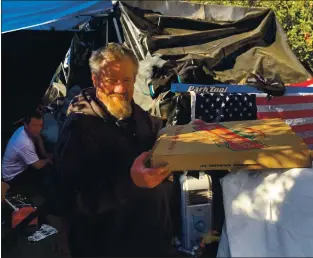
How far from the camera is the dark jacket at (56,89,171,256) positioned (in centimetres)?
→ 272

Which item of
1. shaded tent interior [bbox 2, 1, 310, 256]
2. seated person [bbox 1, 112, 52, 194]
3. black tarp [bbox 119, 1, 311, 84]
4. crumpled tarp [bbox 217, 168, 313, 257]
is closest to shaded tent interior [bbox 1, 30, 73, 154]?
shaded tent interior [bbox 2, 1, 310, 256]

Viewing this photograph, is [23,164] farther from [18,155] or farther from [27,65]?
[27,65]

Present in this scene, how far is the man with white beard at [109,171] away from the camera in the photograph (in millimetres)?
2723

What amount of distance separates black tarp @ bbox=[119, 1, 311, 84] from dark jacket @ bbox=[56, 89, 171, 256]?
128 inches

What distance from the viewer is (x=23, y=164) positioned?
211 inches

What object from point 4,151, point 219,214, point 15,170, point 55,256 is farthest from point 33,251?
point 219,214

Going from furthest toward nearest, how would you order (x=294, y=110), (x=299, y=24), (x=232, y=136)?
(x=299, y=24)
(x=294, y=110)
(x=232, y=136)

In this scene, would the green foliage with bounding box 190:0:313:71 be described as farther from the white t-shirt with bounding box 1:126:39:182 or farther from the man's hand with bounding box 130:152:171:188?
the man's hand with bounding box 130:152:171:188

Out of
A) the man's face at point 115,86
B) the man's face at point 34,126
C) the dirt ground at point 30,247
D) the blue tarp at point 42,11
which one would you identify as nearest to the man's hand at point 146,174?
the man's face at point 115,86

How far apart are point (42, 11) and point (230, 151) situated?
4.56 metres

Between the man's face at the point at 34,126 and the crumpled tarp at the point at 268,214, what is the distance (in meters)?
3.32

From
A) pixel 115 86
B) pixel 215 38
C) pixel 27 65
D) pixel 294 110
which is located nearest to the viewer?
pixel 115 86

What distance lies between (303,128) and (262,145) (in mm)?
3014

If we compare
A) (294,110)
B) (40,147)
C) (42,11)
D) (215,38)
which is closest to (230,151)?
(294,110)
